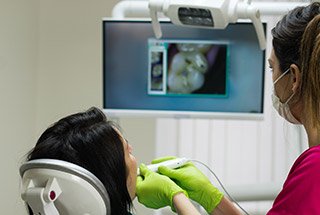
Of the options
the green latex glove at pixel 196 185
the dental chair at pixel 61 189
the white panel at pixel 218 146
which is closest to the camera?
the dental chair at pixel 61 189

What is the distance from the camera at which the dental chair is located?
108cm

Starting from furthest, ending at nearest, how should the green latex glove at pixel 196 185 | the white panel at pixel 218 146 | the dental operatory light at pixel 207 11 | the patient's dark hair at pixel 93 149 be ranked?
the white panel at pixel 218 146 → the dental operatory light at pixel 207 11 → the green latex glove at pixel 196 185 → the patient's dark hair at pixel 93 149

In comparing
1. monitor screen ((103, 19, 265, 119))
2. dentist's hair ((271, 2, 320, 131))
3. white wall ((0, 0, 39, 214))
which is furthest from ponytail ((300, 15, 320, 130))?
white wall ((0, 0, 39, 214))

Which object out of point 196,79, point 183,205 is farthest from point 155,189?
point 196,79

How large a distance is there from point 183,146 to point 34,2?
1230 mm

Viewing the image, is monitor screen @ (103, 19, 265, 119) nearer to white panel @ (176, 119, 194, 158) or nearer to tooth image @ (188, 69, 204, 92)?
tooth image @ (188, 69, 204, 92)

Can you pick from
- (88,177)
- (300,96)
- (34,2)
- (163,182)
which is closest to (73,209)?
(88,177)

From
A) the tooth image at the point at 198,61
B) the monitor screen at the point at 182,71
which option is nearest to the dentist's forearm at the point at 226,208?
the monitor screen at the point at 182,71

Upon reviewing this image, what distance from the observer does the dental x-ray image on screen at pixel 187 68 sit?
215cm

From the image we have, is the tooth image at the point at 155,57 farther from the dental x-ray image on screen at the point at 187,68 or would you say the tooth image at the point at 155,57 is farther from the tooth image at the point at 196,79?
the tooth image at the point at 196,79

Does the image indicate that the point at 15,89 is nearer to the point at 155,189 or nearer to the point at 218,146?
the point at 218,146

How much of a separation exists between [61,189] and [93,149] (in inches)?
5.5

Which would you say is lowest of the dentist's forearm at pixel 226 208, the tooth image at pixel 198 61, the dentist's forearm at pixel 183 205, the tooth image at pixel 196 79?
the dentist's forearm at pixel 226 208

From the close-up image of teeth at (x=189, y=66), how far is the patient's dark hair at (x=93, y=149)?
3.09ft
